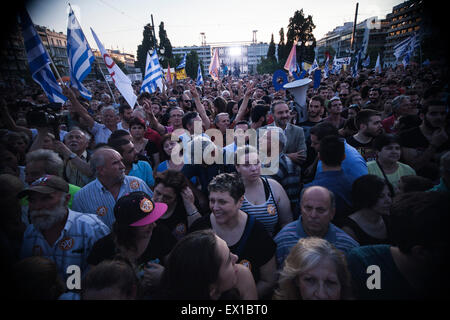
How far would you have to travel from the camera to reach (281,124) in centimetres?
425

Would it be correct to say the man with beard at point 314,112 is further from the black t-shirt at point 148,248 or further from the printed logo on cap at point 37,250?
the printed logo on cap at point 37,250

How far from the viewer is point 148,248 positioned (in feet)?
6.31

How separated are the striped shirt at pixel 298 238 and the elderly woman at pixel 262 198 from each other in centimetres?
30

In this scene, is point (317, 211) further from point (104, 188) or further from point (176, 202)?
point (104, 188)

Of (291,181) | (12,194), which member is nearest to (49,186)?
(12,194)

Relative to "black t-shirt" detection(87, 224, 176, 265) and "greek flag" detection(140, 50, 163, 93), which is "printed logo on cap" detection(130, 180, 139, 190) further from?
"greek flag" detection(140, 50, 163, 93)

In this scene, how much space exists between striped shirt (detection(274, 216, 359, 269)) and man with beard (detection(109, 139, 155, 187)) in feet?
7.13

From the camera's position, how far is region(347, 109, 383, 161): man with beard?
3576mm

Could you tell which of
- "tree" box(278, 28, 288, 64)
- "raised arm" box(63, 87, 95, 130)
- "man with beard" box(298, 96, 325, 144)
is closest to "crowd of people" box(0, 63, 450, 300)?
"raised arm" box(63, 87, 95, 130)

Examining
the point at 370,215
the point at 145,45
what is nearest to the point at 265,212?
the point at 370,215

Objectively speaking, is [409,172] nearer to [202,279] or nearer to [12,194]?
[202,279]

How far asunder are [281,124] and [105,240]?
3438 mm

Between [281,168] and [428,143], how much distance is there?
2341mm

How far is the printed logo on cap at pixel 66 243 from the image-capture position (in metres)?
1.98
